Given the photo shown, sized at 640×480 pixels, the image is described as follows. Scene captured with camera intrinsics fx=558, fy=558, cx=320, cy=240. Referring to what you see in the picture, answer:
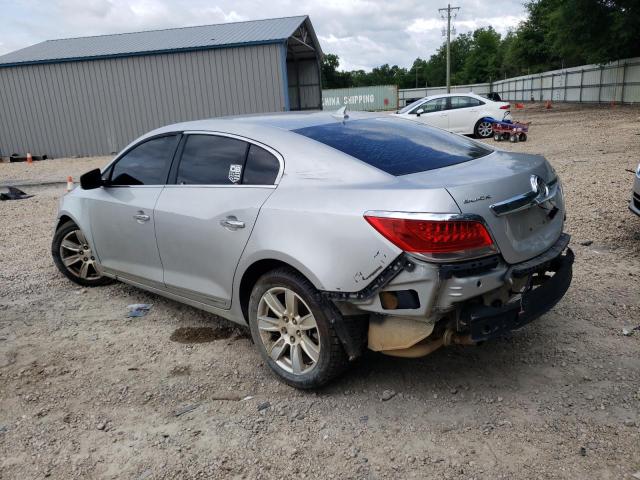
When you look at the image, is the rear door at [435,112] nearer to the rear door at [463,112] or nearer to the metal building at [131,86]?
the rear door at [463,112]

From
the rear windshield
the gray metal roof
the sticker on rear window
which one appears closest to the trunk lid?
the rear windshield

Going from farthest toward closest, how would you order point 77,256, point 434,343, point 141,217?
point 77,256
point 141,217
point 434,343

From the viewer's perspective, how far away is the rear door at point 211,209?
11.2 feet

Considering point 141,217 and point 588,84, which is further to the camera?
point 588,84

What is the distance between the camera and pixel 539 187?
3.13 meters

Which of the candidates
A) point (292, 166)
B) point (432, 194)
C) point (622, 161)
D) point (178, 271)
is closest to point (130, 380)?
point (178, 271)

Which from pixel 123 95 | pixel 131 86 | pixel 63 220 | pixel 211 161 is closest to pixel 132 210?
pixel 211 161

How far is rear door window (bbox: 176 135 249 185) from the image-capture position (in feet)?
11.9

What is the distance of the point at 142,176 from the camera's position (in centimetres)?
435

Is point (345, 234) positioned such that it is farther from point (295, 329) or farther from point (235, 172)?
point (235, 172)

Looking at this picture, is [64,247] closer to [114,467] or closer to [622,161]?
[114,467]

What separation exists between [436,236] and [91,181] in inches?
124

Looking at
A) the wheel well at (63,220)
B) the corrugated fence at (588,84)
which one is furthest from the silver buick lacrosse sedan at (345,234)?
the corrugated fence at (588,84)

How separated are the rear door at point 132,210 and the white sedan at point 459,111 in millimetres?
→ 13861
